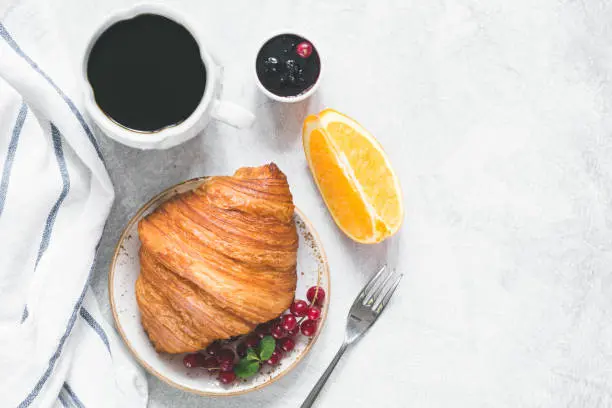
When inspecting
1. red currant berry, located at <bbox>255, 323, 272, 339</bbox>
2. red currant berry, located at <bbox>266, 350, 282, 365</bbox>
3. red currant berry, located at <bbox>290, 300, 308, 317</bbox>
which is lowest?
red currant berry, located at <bbox>266, 350, 282, 365</bbox>

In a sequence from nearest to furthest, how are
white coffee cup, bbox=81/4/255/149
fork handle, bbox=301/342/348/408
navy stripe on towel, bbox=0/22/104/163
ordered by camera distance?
white coffee cup, bbox=81/4/255/149
navy stripe on towel, bbox=0/22/104/163
fork handle, bbox=301/342/348/408

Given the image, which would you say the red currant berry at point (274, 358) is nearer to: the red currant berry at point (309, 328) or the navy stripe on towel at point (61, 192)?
the red currant berry at point (309, 328)

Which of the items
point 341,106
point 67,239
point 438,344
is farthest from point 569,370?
point 67,239

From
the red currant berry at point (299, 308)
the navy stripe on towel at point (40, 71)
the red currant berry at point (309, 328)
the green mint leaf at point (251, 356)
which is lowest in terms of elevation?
the green mint leaf at point (251, 356)

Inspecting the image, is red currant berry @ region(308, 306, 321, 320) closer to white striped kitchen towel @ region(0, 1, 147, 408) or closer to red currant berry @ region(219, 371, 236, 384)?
red currant berry @ region(219, 371, 236, 384)

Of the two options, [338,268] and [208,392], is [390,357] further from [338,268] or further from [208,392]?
[208,392]

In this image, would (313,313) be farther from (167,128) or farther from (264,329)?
(167,128)

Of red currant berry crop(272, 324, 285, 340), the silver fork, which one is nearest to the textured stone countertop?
the silver fork

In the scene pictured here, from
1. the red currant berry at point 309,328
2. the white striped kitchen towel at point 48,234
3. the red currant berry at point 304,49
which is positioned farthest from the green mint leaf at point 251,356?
the red currant berry at point 304,49
